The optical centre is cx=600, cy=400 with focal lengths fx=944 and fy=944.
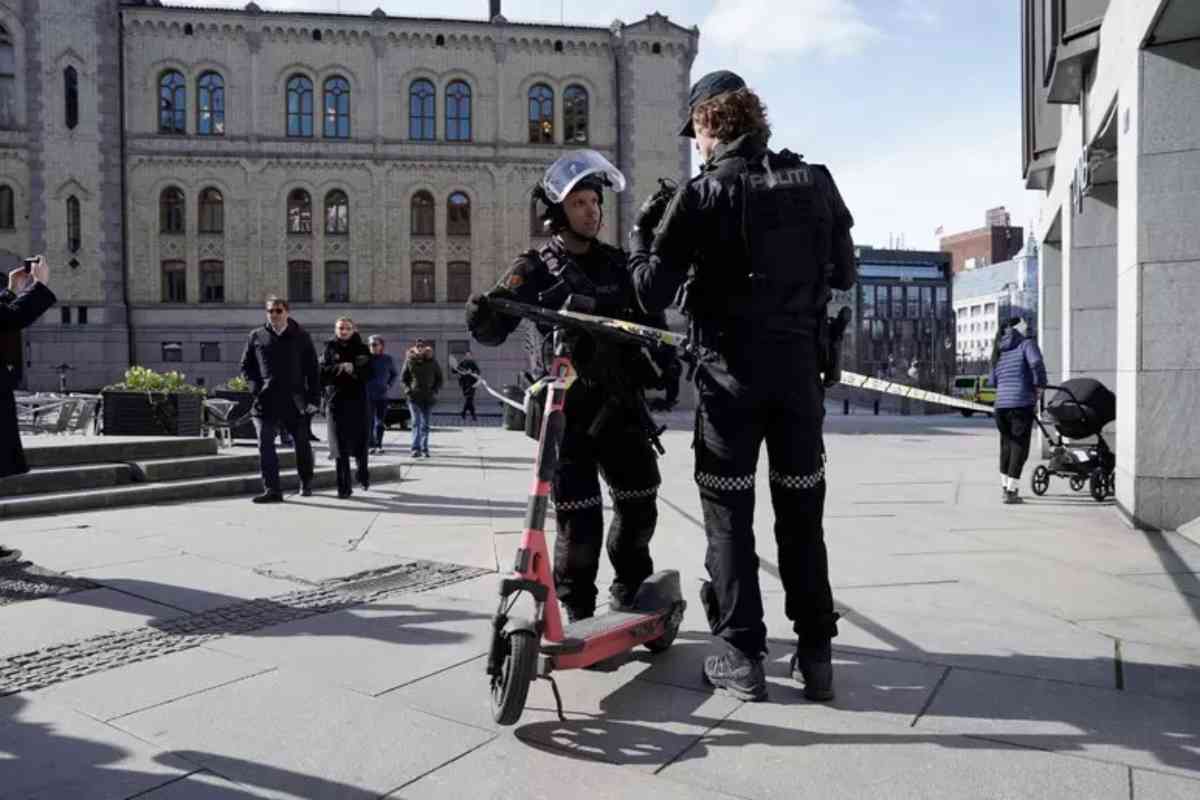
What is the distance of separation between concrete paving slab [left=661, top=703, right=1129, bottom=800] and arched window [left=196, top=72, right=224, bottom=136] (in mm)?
38041

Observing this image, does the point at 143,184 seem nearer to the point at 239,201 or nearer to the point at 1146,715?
the point at 239,201

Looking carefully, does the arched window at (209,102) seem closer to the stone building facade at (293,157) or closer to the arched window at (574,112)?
the stone building facade at (293,157)

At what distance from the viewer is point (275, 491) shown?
885 centimetres

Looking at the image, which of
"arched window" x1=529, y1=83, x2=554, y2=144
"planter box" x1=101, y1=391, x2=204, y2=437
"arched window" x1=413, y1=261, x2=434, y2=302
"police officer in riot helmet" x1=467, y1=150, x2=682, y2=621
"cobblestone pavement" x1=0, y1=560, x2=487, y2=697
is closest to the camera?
"police officer in riot helmet" x1=467, y1=150, x2=682, y2=621

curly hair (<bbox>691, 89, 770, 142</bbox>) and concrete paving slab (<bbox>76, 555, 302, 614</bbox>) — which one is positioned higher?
curly hair (<bbox>691, 89, 770, 142</bbox>)

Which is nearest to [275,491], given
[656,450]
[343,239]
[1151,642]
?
[656,450]

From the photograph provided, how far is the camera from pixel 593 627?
344 cm

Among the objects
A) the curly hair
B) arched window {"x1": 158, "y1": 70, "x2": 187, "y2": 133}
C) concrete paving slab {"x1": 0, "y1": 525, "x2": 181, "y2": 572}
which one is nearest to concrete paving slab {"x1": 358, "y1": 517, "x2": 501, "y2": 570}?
concrete paving slab {"x1": 0, "y1": 525, "x2": 181, "y2": 572}

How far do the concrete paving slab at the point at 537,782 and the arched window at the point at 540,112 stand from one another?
1461 inches

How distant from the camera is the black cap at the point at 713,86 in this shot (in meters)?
3.47

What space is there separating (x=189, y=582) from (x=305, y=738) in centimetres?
264

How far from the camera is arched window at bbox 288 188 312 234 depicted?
1443 inches

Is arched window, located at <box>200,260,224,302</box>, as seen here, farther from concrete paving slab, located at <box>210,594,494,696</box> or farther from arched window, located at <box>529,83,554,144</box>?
concrete paving slab, located at <box>210,594,494,696</box>

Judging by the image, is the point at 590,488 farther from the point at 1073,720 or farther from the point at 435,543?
the point at 435,543
